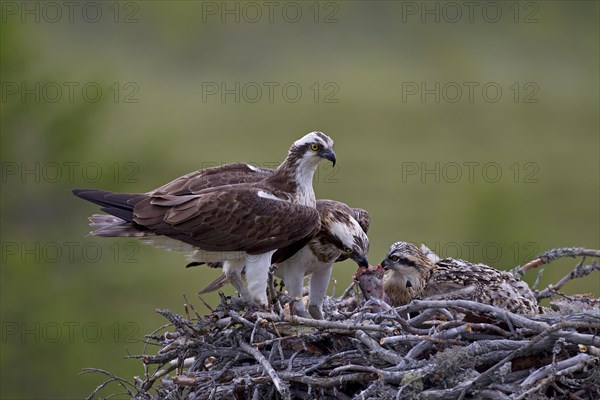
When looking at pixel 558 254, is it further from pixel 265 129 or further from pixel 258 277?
pixel 265 129

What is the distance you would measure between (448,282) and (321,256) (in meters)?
0.91

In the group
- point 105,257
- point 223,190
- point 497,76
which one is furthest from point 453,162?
point 223,190

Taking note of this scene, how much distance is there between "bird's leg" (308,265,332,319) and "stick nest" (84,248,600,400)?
572 mm

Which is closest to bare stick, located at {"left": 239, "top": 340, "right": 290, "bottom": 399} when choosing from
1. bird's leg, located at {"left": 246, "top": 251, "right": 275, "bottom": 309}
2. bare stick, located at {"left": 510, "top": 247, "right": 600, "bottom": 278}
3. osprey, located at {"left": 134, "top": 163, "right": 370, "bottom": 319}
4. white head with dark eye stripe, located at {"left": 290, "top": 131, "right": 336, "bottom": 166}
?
bird's leg, located at {"left": 246, "top": 251, "right": 275, "bottom": 309}

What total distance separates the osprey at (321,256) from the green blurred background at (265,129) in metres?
10.0

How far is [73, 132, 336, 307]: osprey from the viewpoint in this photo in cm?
801

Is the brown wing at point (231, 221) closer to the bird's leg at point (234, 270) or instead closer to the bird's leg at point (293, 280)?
the bird's leg at point (234, 270)

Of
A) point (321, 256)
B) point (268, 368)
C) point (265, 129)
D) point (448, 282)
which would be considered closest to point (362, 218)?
point (321, 256)

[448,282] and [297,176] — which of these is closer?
[448,282]

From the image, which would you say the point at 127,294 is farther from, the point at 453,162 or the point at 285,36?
the point at 285,36

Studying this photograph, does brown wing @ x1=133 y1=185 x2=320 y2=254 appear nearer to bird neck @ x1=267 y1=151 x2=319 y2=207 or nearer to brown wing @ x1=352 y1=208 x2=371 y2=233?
bird neck @ x1=267 y1=151 x2=319 y2=207

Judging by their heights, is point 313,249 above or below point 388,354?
above

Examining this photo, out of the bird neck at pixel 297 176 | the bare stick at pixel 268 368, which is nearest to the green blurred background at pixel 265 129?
the bird neck at pixel 297 176

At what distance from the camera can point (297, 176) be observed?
8.39 metres
